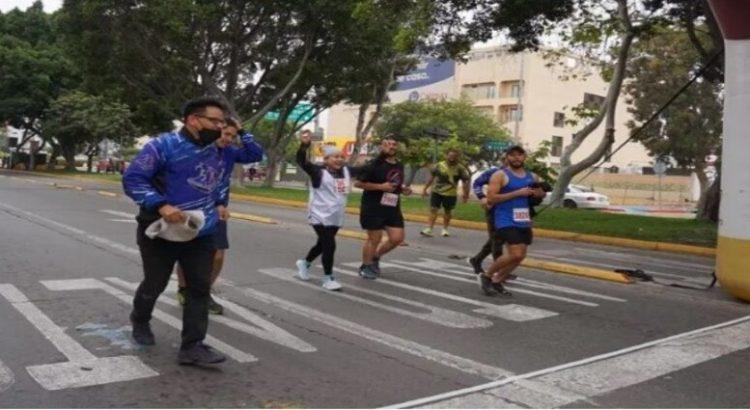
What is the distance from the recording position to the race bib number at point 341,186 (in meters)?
8.41

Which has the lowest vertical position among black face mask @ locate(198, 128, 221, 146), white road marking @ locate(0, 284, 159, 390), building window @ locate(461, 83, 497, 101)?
white road marking @ locate(0, 284, 159, 390)

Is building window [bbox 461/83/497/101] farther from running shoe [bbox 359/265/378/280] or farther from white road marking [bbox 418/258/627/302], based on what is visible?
running shoe [bbox 359/265/378/280]

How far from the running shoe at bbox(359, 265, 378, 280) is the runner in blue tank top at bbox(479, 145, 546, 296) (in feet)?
5.55

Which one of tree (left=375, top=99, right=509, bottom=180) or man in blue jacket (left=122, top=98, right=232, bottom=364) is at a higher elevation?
tree (left=375, top=99, right=509, bottom=180)

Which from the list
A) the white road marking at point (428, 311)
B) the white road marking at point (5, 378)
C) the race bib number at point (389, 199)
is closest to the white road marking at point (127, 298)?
the white road marking at point (5, 378)

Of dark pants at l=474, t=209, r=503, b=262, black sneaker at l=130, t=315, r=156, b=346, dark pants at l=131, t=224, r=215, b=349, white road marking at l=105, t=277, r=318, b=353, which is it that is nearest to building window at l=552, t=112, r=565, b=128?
dark pants at l=474, t=209, r=503, b=262

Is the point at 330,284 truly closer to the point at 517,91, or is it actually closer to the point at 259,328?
the point at 259,328

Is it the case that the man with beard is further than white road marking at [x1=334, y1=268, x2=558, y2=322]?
Yes

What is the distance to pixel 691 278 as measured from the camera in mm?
10398

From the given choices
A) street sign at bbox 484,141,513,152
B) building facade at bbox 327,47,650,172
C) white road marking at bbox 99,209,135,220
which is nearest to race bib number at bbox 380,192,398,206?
white road marking at bbox 99,209,135,220

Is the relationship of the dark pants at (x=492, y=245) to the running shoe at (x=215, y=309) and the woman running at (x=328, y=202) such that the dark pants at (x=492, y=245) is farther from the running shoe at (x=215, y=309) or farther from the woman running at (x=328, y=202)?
the running shoe at (x=215, y=309)

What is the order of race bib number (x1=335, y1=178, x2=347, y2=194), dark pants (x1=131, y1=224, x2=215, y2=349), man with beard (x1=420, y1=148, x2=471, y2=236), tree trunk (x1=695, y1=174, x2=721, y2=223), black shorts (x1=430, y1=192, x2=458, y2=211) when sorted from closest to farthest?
dark pants (x1=131, y1=224, x2=215, y2=349)
race bib number (x1=335, y1=178, x2=347, y2=194)
man with beard (x1=420, y1=148, x2=471, y2=236)
black shorts (x1=430, y1=192, x2=458, y2=211)
tree trunk (x1=695, y1=174, x2=721, y2=223)

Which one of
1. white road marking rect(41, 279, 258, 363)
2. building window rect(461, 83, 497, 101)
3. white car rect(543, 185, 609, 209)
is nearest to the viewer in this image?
white road marking rect(41, 279, 258, 363)

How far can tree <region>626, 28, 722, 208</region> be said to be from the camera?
112 feet
